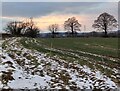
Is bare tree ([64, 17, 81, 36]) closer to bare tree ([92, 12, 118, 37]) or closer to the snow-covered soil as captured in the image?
bare tree ([92, 12, 118, 37])

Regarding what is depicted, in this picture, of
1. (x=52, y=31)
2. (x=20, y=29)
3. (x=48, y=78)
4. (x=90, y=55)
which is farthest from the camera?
(x=52, y=31)

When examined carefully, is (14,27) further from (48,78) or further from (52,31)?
(48,78)

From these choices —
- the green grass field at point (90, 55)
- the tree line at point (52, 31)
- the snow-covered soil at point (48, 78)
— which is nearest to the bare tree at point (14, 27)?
the tree line at point (52, 31)

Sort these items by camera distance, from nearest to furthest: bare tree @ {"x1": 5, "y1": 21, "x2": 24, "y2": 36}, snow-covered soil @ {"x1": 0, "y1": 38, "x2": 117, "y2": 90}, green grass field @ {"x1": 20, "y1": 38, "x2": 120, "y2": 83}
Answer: snow-covered soil @ {"x1": 0, "y1": 38, "x2": 117, "y2": 90}, green grass field @ {"x1": 20, "y1": 38, "x2": 120, "y2": 83}, bare tree @ {"x1": 5, "y1": 21, "x2": 24, "y2": 36}

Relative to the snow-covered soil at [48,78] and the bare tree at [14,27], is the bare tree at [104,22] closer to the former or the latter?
the bare tree at [14,27]

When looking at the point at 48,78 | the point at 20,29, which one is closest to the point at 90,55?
the point at 48,78

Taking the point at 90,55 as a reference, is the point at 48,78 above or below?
above

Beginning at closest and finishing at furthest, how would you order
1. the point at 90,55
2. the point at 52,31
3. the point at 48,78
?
the point at 48,78
the point at 90,55
the point at 52,31

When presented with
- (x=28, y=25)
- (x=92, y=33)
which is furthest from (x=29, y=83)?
(x=92, y=33)

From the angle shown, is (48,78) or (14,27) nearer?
(48,78)


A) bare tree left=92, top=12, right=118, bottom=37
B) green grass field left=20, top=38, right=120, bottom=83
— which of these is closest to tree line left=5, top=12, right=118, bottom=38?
bare tree left=92, top=12, right=118, bottom=37

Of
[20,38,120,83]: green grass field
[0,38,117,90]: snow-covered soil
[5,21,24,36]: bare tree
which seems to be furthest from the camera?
[5,21,24,36]: bare tree

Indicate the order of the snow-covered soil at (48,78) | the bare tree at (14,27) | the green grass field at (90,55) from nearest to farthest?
the snow-covered soil at (48,78) < the green grass field at (90,55) < the bare tree at (14,27)

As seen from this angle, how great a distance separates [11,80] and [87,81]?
10.5 ft
